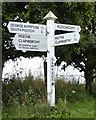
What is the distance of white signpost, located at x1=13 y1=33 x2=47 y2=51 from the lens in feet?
26.2

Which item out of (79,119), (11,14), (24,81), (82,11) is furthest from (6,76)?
(79,119)

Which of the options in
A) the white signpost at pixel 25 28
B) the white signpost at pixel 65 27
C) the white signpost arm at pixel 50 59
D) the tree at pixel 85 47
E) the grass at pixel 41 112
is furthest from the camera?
the tree at pixel 85 47

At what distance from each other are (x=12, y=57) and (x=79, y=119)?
14.5 ft

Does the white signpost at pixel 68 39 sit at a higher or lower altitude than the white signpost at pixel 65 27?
lower

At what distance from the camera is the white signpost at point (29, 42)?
800 cm

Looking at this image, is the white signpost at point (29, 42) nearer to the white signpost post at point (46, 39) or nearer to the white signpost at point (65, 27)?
the white signpost post at point (46, 39)

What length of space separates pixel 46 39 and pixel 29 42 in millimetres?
534

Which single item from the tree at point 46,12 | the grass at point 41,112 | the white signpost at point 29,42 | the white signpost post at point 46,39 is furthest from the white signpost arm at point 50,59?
the tree at point 46,12

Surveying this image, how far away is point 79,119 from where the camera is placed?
7492 mm

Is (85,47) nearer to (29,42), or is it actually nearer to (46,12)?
(46,12)

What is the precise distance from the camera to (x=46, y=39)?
27.9 ft

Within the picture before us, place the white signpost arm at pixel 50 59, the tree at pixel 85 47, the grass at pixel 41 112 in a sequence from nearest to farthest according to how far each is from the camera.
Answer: the grass at pixel 41 112
the white signpost arm at pixel 50 59
the tree at pixel 85 47

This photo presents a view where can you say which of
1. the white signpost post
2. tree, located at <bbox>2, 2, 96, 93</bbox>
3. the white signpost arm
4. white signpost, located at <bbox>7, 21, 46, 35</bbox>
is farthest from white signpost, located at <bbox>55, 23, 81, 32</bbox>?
tree, located at <bbox>2, 2, 96, 93</bbox>

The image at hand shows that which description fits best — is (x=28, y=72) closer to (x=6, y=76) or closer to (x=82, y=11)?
(x=6, y=76)
